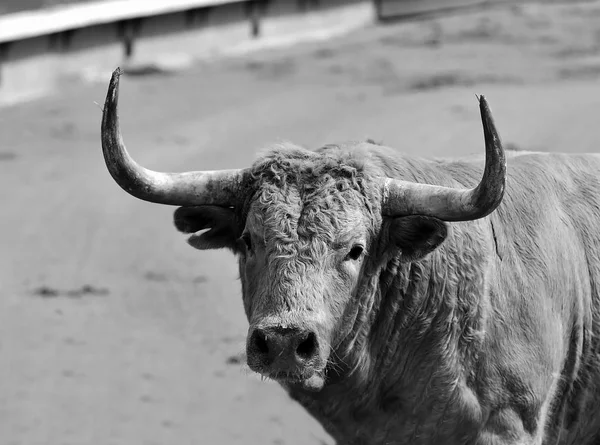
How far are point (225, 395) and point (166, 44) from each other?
28.0 feet

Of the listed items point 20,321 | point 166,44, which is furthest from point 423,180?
point 166,44

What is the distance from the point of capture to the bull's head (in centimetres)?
486

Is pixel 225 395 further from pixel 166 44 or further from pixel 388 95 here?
pixel 166 44

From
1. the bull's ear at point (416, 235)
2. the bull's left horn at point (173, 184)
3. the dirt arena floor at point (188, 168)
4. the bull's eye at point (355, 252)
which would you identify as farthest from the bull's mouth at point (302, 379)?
the bull's left horn at point (173, 184)

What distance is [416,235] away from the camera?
5258 millimetres

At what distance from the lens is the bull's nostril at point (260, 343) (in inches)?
189

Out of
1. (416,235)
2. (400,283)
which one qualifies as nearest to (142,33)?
(400,283)

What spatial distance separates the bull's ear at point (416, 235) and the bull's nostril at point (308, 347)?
2.19 ft

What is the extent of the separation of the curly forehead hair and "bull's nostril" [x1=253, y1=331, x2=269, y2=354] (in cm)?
40

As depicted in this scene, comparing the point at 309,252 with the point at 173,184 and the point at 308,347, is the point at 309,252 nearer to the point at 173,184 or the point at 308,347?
the point at 308,347

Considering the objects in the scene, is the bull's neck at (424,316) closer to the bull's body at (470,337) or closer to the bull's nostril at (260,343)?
the bull's body at (470,337)

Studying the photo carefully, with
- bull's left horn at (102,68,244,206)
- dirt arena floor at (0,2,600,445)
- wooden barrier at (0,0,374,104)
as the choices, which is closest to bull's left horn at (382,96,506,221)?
bull's left horn at (102,68,244,206)

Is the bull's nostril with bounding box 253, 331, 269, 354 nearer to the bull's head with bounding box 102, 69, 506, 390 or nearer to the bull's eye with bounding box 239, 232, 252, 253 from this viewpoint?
the bull's head with bounding box 102, 69, 506, 390

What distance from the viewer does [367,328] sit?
17.8ft
